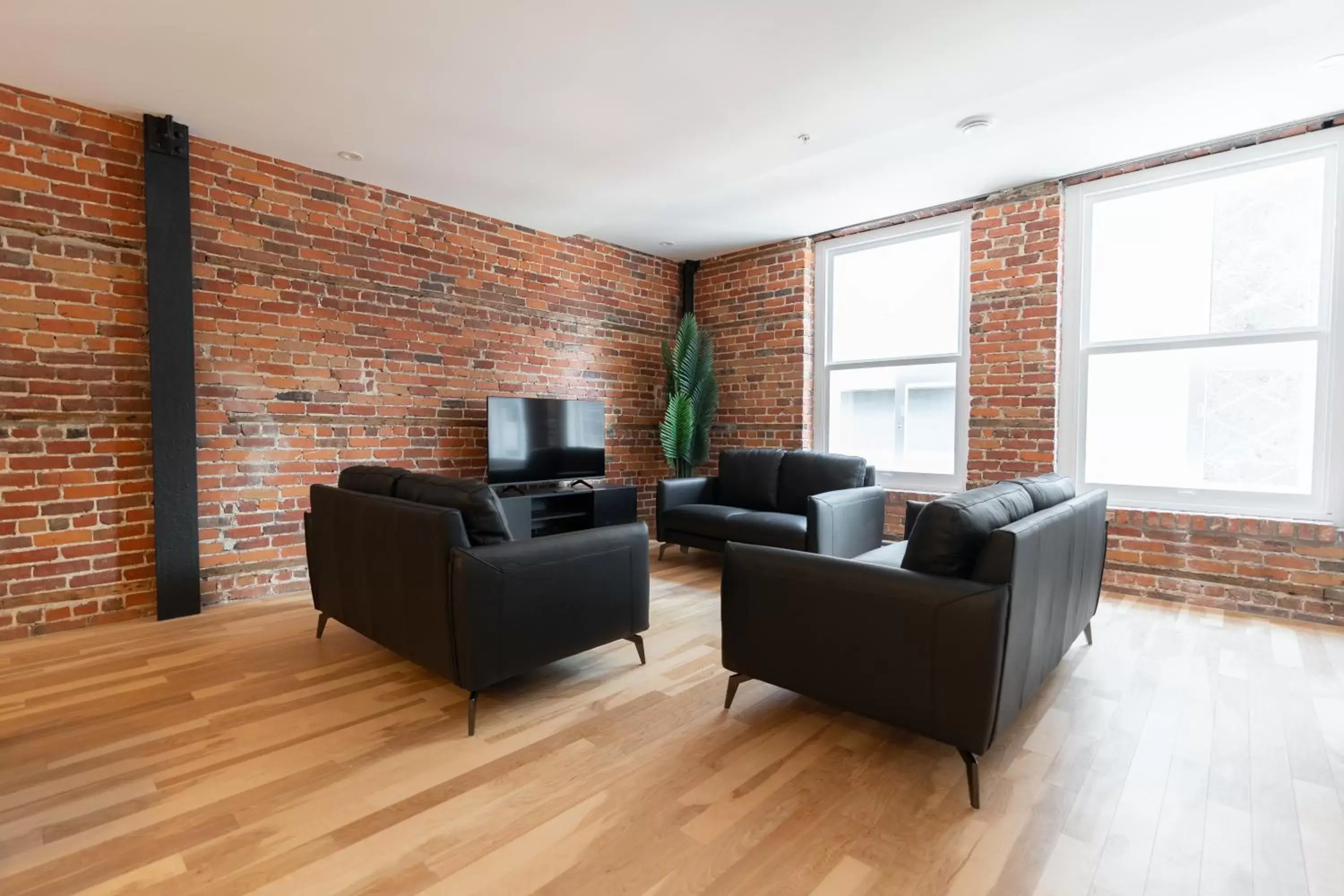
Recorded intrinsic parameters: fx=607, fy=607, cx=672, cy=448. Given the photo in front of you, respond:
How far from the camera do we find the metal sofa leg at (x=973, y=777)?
1.75m

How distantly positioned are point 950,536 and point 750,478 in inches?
123

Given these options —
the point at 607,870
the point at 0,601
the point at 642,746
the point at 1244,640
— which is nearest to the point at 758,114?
the point at 642,746

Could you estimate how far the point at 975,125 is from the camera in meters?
3.28

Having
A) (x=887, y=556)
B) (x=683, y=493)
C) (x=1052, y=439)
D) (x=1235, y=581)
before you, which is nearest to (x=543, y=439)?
(x=683, y=493)

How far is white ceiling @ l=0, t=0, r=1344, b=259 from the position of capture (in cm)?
242

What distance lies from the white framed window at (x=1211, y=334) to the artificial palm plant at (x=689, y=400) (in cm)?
283

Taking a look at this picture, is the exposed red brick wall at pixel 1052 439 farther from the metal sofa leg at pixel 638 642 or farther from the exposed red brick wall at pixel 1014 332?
the metal sofa leg at pixel 638 642

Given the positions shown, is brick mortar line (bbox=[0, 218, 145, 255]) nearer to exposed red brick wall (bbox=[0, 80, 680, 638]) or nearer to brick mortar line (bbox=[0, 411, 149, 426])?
exposed red brick wall (bbox=[0, 80, 680, 638])

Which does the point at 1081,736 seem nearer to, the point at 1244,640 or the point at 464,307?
the point at 1244,640

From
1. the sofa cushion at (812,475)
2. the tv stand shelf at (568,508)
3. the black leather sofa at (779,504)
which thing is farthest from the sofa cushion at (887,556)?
the tv stand shelf at (568,508)

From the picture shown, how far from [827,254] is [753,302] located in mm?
797

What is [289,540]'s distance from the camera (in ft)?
12.7

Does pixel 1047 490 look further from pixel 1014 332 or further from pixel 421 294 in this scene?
pixel 421 294

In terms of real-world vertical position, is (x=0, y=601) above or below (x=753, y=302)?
below
